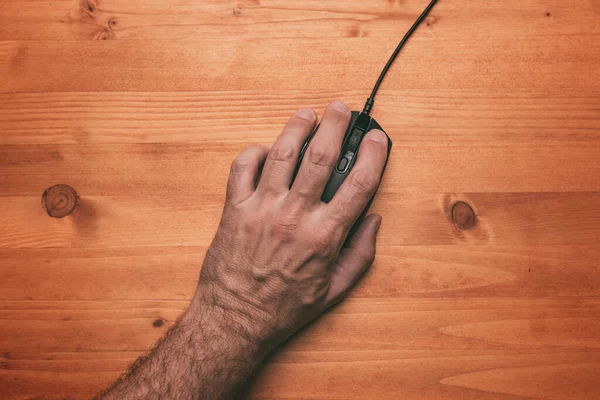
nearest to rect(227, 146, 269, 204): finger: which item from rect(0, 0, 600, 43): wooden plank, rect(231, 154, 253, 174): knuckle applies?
rect(231, 154, 253, 174): knuckle

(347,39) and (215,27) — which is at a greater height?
(215,27)

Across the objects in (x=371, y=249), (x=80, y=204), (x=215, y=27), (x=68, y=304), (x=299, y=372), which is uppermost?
(x=215, y=27)

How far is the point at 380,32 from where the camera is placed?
0.72 m

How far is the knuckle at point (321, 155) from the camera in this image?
636 mm

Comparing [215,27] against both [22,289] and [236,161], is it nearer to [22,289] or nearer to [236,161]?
[236,161]

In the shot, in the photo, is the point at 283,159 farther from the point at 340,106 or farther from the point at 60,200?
the point at 60,200

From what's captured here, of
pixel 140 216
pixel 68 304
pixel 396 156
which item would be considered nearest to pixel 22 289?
pixel 68 304

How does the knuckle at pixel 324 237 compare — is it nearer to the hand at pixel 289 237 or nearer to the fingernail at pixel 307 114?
the hand at pixel 289 237

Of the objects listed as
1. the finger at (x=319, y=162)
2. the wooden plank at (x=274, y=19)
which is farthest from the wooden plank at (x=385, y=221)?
the wooden plank at (x=274, y=19)

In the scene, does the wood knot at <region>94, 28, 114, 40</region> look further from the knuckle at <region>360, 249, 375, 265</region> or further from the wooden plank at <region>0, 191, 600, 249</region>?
the knuckle at <region>360, 249, 375, 265</region>

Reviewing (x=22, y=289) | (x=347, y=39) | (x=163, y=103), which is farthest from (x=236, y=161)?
(x=22, y=289)

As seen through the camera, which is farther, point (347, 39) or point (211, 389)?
point (347, 39)

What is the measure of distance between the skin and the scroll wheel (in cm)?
1

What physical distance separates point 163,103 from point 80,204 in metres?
0.21
